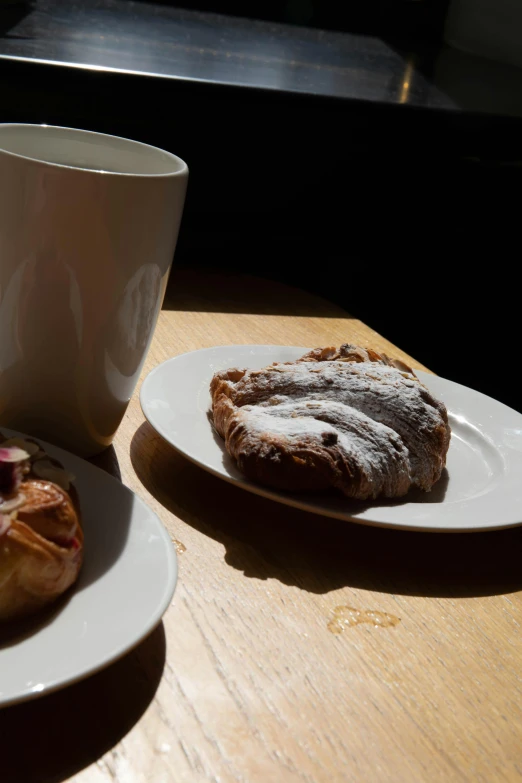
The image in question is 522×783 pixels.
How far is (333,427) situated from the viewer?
580 millimetres

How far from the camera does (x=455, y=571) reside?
1.79 feet

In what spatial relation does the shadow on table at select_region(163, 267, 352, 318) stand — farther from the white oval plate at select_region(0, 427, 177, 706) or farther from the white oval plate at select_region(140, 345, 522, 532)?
the white oval plate at select_region(0, 427, 177, 706)

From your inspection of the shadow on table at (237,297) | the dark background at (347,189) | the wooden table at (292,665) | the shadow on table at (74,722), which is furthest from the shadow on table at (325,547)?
the dark background at (347,189)

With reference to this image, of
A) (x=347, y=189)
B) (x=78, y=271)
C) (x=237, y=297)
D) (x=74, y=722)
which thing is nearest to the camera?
(x=74, y=722)

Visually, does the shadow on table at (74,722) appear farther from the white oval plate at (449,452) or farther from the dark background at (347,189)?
the dark background at (347,189)

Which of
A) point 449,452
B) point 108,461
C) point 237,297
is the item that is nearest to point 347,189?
point 237,297

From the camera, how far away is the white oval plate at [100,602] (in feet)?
1.15


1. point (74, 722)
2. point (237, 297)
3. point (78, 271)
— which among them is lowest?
point (237, 297)

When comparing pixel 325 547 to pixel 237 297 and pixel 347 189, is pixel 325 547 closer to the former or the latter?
pixel 237 297

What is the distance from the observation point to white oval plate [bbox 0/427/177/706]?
1.15 feet

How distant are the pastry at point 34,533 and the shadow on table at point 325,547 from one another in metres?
0.13

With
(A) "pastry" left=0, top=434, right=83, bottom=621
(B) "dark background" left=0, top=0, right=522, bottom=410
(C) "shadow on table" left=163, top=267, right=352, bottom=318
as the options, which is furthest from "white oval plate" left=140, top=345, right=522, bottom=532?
(B) "dark background" left=0, top=0, right=522, bottom=410

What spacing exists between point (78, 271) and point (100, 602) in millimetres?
216

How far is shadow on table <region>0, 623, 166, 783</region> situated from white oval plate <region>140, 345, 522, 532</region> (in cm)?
17
